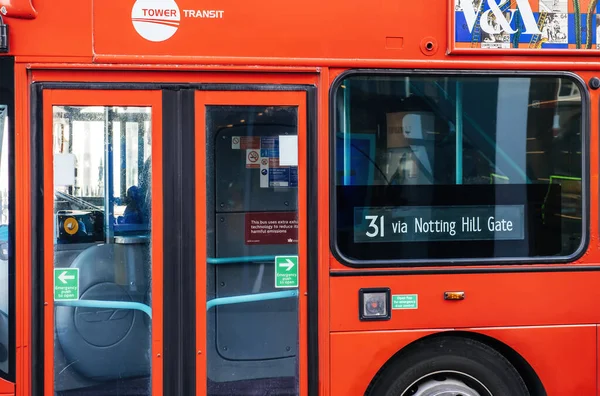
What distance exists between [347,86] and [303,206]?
0.71m

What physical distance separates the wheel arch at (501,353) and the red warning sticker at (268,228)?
2.95 feet

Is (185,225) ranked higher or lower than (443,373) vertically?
higher

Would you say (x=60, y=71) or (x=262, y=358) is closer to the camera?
(x=60, y=71)

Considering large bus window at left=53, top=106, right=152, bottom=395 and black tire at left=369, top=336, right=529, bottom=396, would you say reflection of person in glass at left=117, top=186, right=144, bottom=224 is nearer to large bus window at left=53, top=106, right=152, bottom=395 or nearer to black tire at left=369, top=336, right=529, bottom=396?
large bus window at left=53, top=106, right=152, bottom=395

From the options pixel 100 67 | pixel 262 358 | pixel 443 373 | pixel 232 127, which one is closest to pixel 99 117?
pixel 100 67

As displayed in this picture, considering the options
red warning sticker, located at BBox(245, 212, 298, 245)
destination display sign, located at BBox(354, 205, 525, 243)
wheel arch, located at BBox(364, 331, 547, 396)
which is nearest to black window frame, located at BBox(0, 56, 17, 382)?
red warning sticker, located at BBox(245, 212, 298, 245)

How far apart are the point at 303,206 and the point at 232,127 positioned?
59 cm

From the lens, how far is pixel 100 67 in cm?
337

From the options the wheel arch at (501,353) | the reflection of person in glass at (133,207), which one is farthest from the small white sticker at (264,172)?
the wheel arch at (501,353)

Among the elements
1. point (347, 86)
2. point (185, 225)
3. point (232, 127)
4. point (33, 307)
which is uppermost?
point (347, 86)

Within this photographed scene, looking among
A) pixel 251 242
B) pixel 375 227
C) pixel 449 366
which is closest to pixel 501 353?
pixel 449 366

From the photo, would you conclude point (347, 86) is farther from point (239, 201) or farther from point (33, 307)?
point (33, 307)

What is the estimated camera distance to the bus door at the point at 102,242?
11.1ft

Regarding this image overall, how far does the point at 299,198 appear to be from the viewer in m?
3.52
